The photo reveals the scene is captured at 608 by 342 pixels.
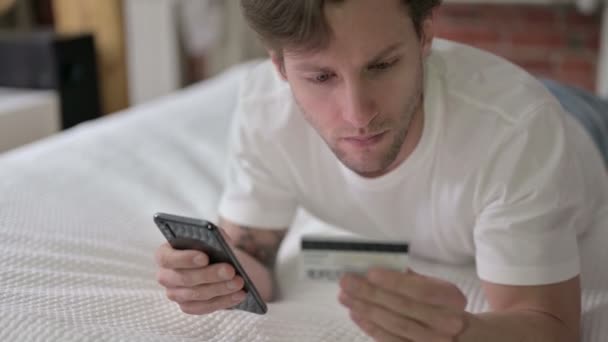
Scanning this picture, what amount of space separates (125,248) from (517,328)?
22.7 inches

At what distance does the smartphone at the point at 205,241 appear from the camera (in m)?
0.75

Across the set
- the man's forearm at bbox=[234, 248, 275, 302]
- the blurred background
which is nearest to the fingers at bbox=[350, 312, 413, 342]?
the man's forearm at bbox=[234, 248, 275, 302]

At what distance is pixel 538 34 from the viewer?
Answer: 262cm

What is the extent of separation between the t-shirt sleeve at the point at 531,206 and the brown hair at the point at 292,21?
0.20 metres

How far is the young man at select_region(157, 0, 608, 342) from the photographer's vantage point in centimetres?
75

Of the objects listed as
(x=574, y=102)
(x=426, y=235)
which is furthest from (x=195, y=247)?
(x=574, y=102)

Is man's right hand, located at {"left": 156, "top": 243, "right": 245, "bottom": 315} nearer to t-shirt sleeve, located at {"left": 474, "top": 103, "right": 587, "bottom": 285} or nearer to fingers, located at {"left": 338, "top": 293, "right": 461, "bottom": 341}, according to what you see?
fingers, located at {"left": 338, "top": 293, "right": 461, "bottom": 341}

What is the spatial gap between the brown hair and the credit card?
0.99 feet

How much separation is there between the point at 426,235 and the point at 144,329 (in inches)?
17.3

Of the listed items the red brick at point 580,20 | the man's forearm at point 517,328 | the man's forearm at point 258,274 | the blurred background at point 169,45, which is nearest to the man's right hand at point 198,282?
the man's forearm at point 258,274

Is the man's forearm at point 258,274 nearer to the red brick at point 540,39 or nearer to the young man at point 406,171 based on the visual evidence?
the young man at point 406,171

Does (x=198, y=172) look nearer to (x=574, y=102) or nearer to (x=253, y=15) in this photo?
(x=253, y=15)

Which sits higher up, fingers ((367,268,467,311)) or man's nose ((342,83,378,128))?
man's nose ((342,83,378,128))

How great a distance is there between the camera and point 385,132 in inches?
32.4
